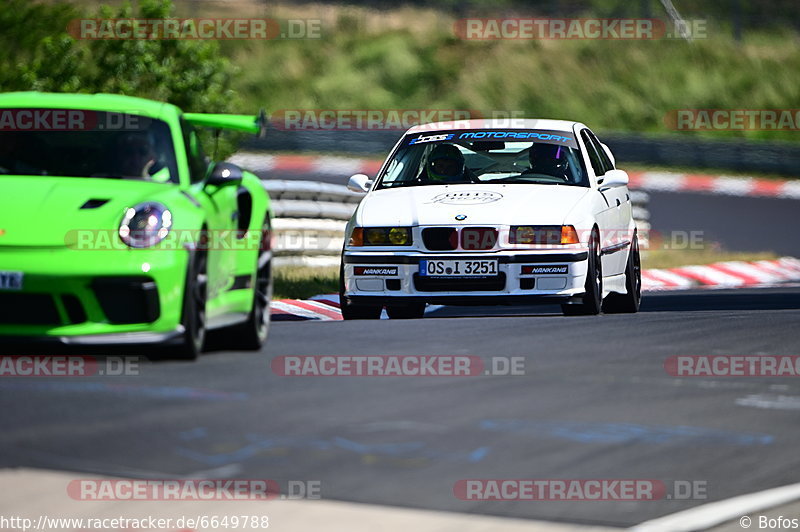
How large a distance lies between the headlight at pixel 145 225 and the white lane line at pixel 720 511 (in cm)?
293

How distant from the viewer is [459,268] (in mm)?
11461

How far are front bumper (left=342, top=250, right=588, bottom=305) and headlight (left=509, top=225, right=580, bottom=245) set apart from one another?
112 millimetres

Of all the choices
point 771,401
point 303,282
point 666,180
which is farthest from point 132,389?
point 666,180

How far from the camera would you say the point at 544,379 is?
29.9 feet

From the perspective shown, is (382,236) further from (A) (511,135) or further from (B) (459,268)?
(A) (511,135)

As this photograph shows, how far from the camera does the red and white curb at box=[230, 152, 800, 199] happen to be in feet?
85.5

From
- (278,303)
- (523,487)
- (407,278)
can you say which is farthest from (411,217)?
(523,487)

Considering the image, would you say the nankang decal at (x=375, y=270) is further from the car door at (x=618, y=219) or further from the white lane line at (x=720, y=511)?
the white lane line at (x=720, y=511)

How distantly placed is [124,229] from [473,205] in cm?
414

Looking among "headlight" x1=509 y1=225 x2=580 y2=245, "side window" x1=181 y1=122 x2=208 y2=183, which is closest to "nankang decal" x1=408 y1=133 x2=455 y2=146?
"headlight" x1=509 y1=225 x2=580 y2=245

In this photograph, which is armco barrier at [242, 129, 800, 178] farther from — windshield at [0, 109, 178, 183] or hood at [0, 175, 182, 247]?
hood at [0, 175, 182, 247]

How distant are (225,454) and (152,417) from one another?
708 mm

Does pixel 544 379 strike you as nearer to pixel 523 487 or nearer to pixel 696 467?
pixel 696 467

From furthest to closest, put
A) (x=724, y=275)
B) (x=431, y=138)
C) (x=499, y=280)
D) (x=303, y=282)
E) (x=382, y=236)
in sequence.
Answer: (x=724, y=275) → (x=303, y=282) → (x=431, y=138) → (x=382, y=236) → (x=499, y=280)
